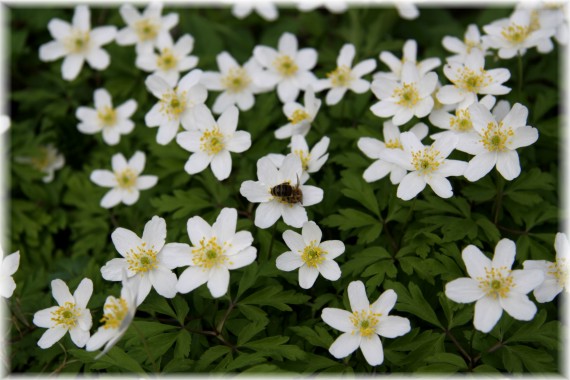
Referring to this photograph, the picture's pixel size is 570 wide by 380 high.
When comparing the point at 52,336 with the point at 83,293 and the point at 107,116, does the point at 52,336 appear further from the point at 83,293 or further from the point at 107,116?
the point at 107,116

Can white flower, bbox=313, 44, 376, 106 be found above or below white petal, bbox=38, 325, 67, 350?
above

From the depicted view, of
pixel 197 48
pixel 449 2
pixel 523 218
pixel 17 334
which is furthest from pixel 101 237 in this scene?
pixel 449 2

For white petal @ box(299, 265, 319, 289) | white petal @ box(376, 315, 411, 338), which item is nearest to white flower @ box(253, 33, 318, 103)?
white petal @ box(299, 265, 319, 289)

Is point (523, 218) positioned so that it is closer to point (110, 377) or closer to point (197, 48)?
point (110, 377)

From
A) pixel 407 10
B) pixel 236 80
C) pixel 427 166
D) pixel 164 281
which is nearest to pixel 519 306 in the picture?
pixel 427 166

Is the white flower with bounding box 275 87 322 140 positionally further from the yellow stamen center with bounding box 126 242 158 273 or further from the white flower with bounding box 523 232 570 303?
the white flower with bounding box 523 232 570 303
